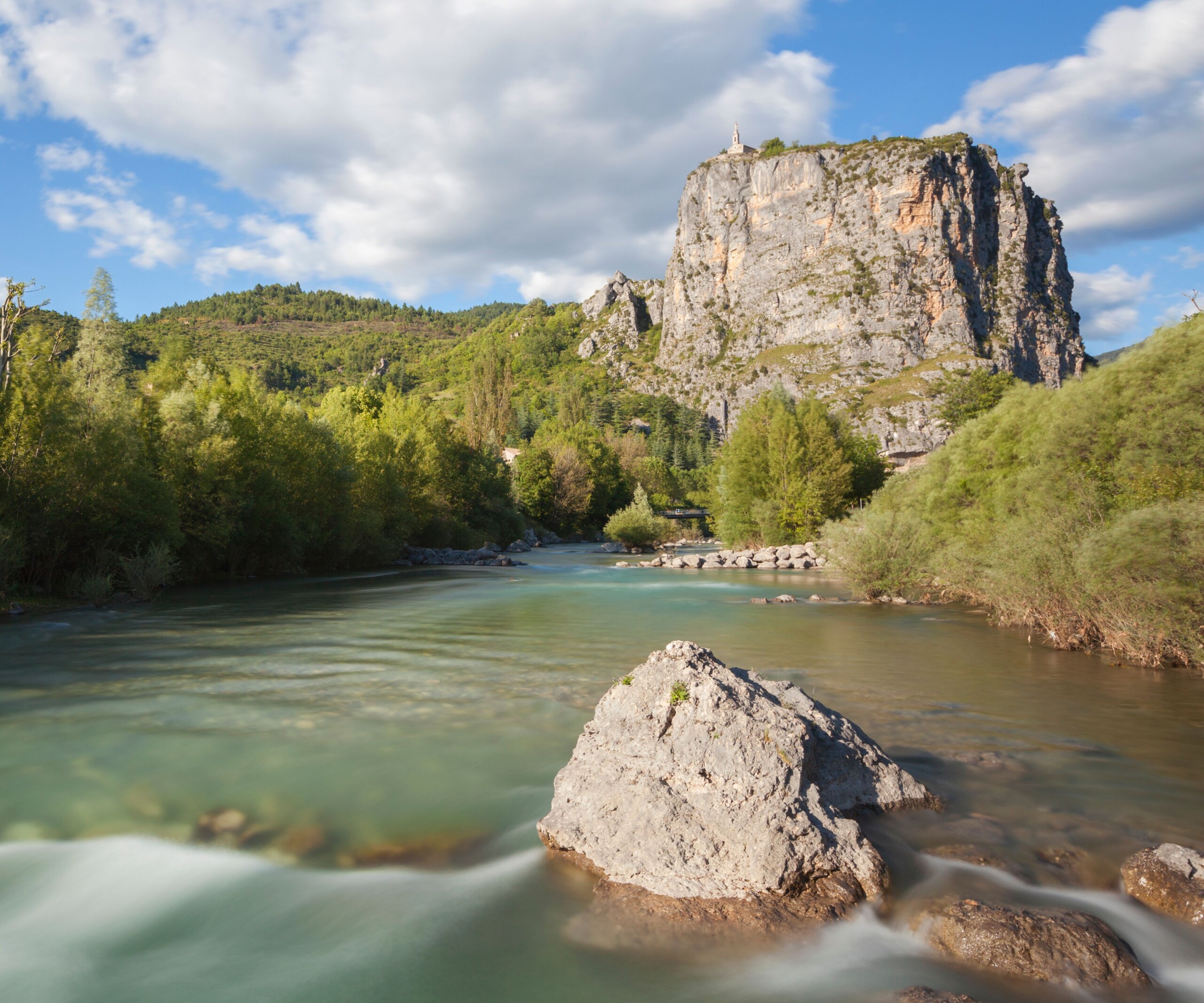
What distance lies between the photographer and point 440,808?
24.6ft

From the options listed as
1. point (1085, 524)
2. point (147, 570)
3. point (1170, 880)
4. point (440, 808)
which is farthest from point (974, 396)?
point (440, 808)

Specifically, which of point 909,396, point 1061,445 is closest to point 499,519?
point 1061,445

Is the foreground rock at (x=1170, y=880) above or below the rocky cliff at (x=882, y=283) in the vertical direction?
below

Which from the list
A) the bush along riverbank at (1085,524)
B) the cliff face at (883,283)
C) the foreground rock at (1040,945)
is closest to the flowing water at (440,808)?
the foreground rock at (1040,945)

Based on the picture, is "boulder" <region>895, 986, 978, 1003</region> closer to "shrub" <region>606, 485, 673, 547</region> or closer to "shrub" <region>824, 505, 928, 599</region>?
"shrub" <region>824, 505, 928, 599</region>

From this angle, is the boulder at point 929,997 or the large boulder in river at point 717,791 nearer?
the boulder at point 929,997

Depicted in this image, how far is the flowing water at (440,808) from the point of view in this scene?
4.80 meters

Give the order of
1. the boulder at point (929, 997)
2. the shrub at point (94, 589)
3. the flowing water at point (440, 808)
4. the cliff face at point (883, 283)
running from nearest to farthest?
the boulder at point (929, 997) < the flowing water at point (440, 808) < the shrub at point (94, 589) < the cliff face at point (883, 283)

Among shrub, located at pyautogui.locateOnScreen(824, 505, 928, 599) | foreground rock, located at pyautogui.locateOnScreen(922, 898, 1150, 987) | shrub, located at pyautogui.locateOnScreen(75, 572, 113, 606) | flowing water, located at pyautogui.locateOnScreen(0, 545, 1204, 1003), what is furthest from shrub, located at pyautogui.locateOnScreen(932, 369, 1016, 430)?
foreground rock, located at pyautogui.locateOnScreen(922, 898, 1150, 987)

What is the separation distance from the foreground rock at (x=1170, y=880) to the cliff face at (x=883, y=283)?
126218 millimetres

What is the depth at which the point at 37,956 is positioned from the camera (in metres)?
5.25

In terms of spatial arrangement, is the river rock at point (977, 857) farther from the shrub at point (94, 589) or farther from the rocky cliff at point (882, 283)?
the rocky cliff at point (882, 283)

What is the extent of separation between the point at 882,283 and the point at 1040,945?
15567 centimetres

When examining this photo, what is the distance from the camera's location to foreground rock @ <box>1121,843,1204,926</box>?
17.0 feet
